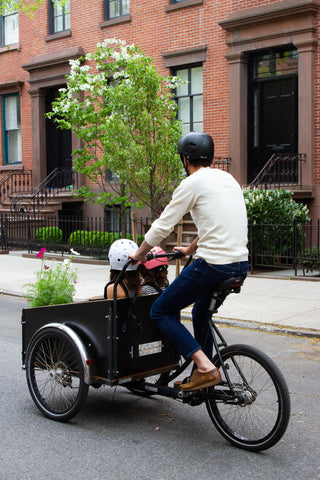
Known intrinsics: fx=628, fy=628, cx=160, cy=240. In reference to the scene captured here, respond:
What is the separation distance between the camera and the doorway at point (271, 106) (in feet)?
50.7

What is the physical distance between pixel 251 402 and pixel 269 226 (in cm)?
921

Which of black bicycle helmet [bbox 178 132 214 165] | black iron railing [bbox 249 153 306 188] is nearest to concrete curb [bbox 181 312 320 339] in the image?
black bicycle helmet [bbox 178 132 214 165]

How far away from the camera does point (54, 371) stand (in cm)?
480

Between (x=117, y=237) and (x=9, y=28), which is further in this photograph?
(x=9, y=28)

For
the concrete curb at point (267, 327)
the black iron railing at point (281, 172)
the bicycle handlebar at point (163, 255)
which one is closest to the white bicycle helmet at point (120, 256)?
the bicycle handlebar at point (163, 255)

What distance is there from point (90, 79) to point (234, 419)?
12598 mm

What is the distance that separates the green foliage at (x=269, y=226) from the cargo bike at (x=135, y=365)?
27.3ft

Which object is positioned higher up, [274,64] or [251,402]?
[274,64]

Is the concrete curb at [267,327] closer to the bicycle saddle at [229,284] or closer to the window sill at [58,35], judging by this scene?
the bicycle saddle at [229,284]

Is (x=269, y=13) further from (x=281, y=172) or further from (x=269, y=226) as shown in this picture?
(x=269, y=226)

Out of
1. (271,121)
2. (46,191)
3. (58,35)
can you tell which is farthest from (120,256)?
(58,35)

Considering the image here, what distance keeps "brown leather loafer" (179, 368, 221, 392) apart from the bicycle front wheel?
112 mm

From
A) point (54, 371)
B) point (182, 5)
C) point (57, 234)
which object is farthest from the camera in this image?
point (57, 234)

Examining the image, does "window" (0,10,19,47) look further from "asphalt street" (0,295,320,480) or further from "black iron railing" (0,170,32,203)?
"asphalt street" (0,295,320,480)
